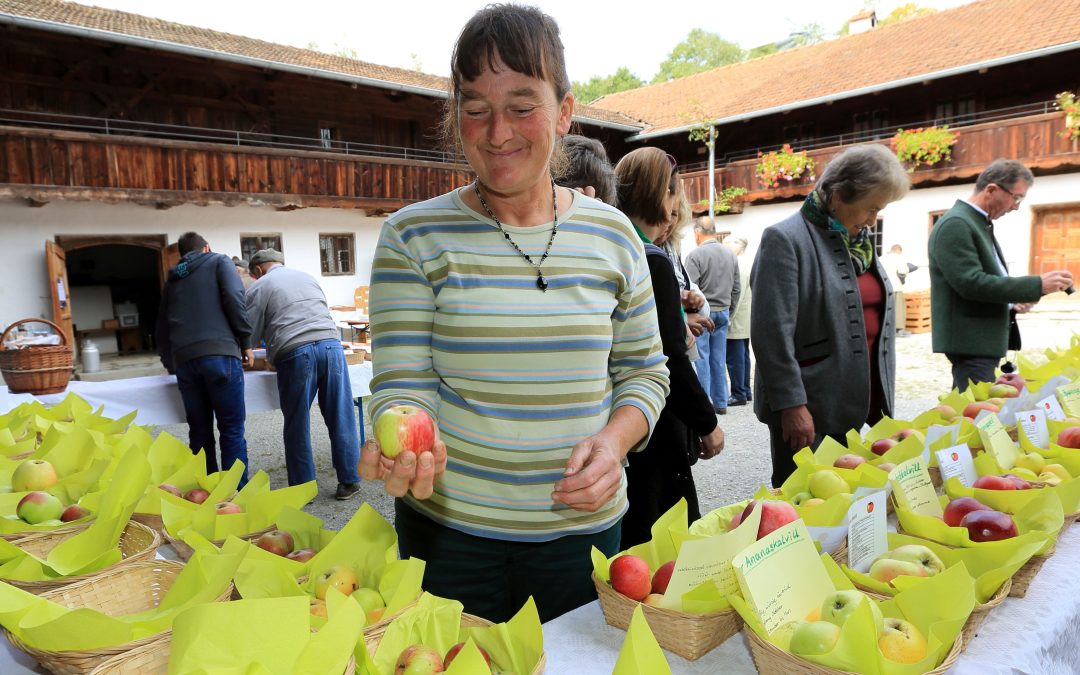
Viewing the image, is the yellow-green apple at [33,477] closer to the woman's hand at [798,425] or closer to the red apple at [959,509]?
the red apple at [959,509]

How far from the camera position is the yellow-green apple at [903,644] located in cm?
100

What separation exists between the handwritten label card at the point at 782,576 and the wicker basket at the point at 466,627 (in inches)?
12.5

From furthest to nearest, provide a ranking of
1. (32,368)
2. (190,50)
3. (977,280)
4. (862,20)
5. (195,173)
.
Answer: (862,20) → (195,173) → (190,50) → (32,368) → (977,280)

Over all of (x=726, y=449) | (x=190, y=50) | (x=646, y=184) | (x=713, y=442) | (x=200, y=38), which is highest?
(x=200, y=38)

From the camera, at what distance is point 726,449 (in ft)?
19.6

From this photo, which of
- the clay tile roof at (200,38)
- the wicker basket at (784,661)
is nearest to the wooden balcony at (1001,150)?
the clay tile roof at (200,38)

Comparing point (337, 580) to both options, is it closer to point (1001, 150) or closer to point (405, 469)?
point (405, 469)

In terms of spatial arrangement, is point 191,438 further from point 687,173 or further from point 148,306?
point 687,173

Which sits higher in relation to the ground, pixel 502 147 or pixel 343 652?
pixel 502 147

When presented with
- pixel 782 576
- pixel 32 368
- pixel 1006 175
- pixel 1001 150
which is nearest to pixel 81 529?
pixel 782 576

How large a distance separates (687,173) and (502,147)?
19343 mm

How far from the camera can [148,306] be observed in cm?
1753

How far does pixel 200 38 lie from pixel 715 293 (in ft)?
40.3

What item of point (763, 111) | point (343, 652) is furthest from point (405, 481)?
point (763, 111)
